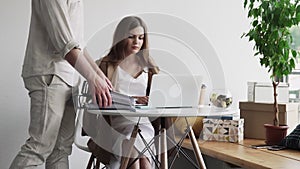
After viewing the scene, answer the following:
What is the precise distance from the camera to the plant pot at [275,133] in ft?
7.13

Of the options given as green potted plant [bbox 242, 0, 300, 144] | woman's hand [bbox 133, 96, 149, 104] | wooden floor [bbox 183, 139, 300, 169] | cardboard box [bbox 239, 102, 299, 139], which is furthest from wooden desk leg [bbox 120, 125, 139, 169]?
cardboard box [bbox 239, 102, 299, 139]

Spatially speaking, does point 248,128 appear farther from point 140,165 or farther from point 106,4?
point 106,4

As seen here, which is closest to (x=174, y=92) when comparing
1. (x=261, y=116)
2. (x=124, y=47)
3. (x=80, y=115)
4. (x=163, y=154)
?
(x=163, y=154)

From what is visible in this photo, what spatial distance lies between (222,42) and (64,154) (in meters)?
1.56

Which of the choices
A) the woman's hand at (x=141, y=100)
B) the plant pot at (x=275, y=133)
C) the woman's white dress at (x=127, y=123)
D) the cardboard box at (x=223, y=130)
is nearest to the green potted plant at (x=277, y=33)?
the plant pot at (x=275, y=133)

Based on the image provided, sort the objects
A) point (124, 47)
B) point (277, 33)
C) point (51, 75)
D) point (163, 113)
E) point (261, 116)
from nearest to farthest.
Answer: point (163, 113)
point (51, 75)
point (124, 47)
point (277, 33)
point (261, 116)

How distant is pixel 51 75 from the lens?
1633mm

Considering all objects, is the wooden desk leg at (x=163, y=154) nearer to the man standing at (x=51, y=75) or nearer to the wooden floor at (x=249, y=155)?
the man standing at (x=51, y=75)

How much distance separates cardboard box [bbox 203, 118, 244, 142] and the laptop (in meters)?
0.70

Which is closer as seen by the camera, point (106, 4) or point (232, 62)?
point (106, 4)

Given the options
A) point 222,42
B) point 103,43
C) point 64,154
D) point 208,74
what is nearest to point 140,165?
point 64,154

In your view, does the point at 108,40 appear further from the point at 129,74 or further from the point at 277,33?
the point at 277,33

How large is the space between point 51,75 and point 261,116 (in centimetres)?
135

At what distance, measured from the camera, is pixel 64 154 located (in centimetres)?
174
